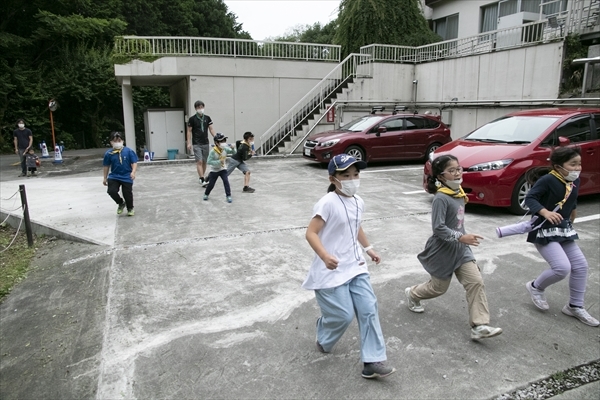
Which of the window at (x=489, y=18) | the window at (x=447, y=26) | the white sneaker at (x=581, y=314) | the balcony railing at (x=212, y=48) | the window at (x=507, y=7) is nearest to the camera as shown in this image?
the white sneaker at (x=581, y=314)

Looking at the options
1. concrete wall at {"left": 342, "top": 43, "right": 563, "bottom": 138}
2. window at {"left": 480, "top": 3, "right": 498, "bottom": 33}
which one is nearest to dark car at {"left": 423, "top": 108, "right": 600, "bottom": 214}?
concrete wall at {"left": 342, "top": 43, "right": 563, "bottom": 138}

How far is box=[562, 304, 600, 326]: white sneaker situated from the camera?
3.80 metres

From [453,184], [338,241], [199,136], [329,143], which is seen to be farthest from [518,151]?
[199,136]

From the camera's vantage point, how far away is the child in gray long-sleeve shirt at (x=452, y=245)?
338 centimetres

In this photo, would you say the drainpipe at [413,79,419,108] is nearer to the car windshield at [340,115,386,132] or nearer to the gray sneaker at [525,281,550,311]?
the car windshield at [340,115,386,132]

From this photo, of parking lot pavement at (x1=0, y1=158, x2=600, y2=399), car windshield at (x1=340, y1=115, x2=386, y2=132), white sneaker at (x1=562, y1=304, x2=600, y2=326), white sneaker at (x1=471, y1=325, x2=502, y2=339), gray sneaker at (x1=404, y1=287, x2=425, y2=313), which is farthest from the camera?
car windshield at (x1=340, y1=115, x2=386, y2=132)

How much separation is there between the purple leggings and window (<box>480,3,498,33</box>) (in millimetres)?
18218

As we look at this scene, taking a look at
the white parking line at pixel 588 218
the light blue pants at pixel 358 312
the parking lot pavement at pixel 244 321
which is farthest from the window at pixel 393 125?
the light blue pants at pixel 358 312

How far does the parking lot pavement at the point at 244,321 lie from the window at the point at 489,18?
15196 millimetres

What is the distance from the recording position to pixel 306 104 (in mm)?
16781

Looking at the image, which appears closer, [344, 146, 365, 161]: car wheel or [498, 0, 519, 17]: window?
[344, 146, 365, 161]: car wheel

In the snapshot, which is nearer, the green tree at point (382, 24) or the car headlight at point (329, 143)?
the car headlight at point (329, 143)

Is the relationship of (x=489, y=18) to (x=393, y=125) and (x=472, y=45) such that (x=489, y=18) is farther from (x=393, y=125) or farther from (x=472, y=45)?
(x=393, y=125)

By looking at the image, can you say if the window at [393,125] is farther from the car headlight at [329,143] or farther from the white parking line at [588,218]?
the white parking line at [588,218]
